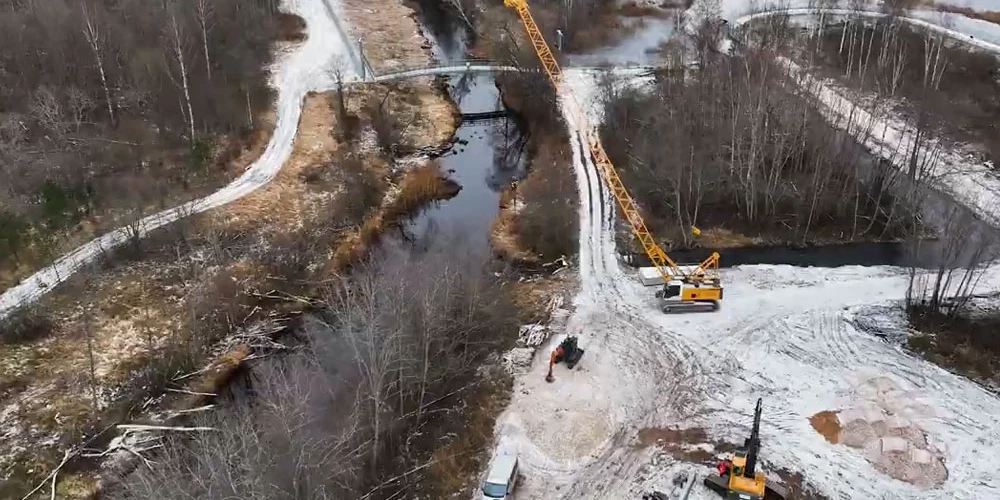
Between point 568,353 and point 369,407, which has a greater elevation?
point 369,407

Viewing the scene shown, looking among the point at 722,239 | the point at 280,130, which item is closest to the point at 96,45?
the point at 280,130

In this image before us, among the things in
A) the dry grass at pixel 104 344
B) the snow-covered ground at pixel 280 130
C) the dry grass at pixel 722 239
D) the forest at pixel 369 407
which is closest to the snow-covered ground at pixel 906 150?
the dry grass at pixel 722 239

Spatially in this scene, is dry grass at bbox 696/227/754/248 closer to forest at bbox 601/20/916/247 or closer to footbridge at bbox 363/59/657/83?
forest at bbox 601/20/916/247

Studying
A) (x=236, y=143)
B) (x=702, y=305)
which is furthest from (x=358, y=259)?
(x=702, y=305)

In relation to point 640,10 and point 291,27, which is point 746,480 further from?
point 291,27

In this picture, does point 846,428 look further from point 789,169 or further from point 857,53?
point 857,53

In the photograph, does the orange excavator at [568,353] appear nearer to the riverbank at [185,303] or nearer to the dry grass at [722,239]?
the dry grass at [722,239]
